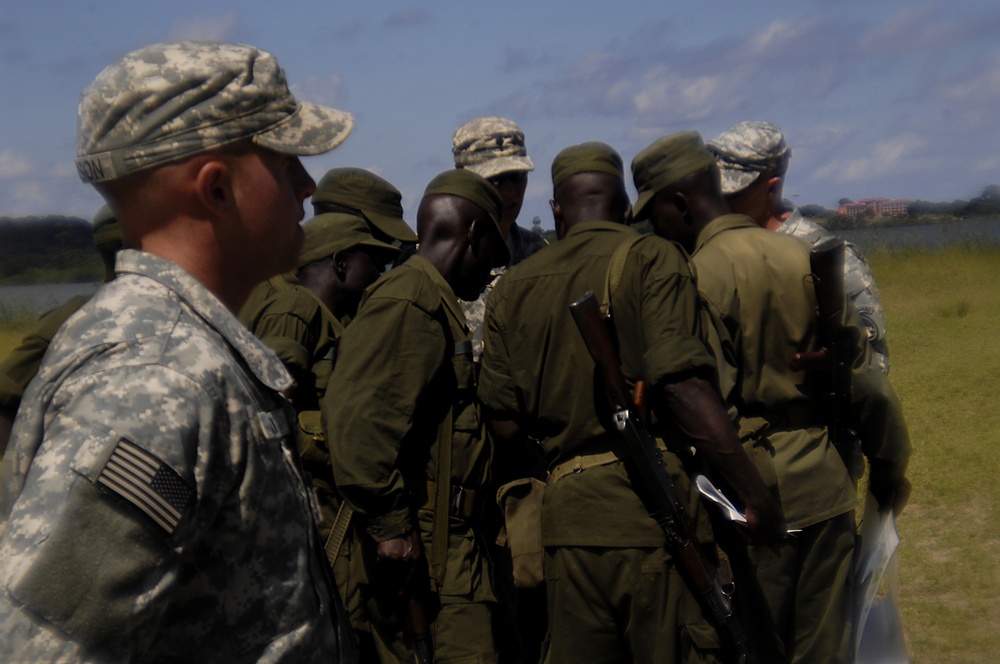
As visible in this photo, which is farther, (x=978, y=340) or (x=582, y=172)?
(x=978, y=340)

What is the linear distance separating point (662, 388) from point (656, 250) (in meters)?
0.42

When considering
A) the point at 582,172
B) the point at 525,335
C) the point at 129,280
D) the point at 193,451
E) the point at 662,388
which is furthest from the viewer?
the point at 582,172

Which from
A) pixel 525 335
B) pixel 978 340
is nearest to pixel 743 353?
pixel 525 335

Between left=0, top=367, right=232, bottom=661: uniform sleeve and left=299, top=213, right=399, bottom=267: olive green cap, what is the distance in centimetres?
272

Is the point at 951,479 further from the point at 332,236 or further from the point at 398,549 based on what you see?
the point at 398,549

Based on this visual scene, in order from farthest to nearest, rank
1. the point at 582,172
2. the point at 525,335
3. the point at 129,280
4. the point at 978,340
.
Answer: the point at 978,340
the point at 582,172
the point at 525,335
the point at 129,280

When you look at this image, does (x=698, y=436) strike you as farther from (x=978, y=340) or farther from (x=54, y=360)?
(x=978, y=340)

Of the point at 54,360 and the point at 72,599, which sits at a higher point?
the point at 54,360

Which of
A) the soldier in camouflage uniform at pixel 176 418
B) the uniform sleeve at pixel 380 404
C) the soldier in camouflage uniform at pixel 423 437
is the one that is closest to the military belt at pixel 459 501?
the soldier in camouflage uniform at pixel 423 437

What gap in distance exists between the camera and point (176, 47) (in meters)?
1.49

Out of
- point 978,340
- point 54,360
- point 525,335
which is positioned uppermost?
point 54,360

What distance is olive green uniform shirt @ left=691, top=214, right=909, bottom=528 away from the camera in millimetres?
3418

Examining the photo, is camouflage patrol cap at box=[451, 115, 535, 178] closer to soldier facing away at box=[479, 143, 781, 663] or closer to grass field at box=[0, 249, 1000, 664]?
soldier facing away at box=[479, 143, 781, 663]

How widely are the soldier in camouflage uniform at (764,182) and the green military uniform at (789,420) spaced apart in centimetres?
63
